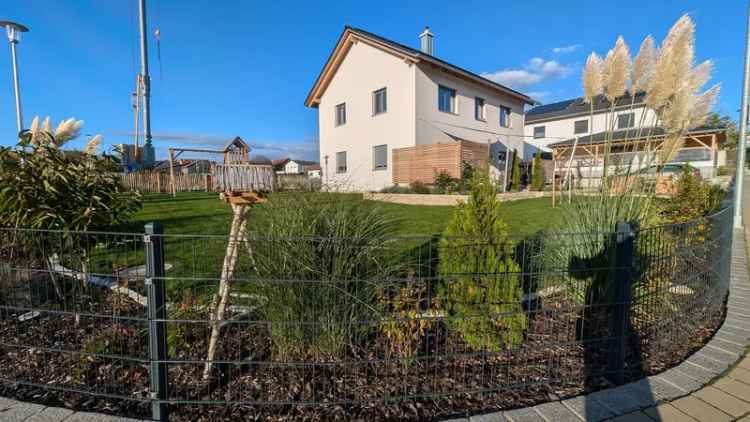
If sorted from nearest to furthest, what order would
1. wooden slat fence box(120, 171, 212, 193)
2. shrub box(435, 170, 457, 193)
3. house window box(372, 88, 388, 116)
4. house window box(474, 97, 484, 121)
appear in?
1. shrub box(435, 170, 457, 193)
2. house window box(372, 88, 388, 116)
3. wooden slat fence box(120, 171, 212, 193)
4. house window box(474, 97, 484, 121)

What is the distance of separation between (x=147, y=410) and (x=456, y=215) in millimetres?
2232

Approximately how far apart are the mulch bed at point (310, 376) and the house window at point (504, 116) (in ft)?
63.8

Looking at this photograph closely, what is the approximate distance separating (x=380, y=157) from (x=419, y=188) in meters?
3.87

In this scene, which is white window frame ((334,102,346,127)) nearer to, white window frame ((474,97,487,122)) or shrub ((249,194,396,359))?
white window frame ((474,97,487,122))

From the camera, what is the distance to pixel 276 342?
2.06m

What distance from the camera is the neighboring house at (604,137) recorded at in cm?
351

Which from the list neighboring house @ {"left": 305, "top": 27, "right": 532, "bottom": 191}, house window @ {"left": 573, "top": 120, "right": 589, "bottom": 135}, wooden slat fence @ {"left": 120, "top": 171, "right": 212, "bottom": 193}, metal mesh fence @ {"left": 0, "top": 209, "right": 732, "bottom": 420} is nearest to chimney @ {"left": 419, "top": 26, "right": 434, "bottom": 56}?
neighboring house @ {"left": 305, "top": 27, "right": 532, "bottom": 191}

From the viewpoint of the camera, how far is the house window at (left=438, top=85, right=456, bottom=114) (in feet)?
53.4

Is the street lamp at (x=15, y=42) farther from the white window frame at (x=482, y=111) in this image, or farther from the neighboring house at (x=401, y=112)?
the white window frame at (x=482, y=111)

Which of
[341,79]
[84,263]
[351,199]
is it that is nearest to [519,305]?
[351,199]

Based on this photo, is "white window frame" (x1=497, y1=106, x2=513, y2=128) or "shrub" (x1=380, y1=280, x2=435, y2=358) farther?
"white window frame" (x1=497, y1=106, x2=513, y2=128)

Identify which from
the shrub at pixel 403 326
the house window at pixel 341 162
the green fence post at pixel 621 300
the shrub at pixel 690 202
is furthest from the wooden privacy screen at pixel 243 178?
the house window at pixel 341 162

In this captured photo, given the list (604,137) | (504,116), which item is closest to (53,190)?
(604,137)

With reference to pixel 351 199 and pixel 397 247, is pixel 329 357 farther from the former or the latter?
pixel 351 199
